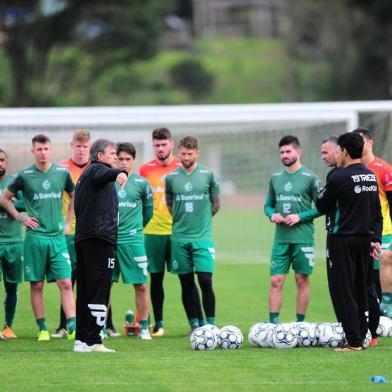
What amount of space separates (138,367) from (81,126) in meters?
11.5

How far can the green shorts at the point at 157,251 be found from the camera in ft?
43.9

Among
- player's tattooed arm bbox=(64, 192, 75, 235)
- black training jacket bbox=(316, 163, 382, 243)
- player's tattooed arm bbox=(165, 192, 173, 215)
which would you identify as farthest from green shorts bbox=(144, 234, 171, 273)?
black training jacket bbox=(316, 163, 382, 243)

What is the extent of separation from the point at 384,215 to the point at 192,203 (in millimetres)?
2339

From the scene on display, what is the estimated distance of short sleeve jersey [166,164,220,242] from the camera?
12.8m

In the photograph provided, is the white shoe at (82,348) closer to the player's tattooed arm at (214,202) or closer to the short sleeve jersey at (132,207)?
the short sleeve jersey at (132,207)

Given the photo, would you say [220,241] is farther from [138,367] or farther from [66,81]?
[66,81]

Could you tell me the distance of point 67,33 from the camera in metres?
44.9

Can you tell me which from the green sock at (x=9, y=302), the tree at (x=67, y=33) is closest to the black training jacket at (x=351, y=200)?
the green sock at (x=9, y=302)

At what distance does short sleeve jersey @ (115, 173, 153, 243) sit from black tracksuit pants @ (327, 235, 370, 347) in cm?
281

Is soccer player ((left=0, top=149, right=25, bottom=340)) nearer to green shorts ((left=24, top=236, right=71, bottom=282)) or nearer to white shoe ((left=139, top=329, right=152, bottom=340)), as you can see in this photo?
green shorts ((left=24, top=236, right=71, bottom=282))

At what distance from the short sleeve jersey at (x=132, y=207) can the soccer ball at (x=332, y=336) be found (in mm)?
2677

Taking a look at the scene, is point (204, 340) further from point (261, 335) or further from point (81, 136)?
point (81, 136)

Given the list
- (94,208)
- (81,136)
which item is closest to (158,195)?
(81,136)

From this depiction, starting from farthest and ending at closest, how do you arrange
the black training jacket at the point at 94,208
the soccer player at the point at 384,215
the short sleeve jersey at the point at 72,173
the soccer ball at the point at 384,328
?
the short sleeve jersey at the point at 72,173 < the soccer player at the point at 384,215 < the soccer ball at the point at 384,328 < the black training jacket at the point at 94,208
